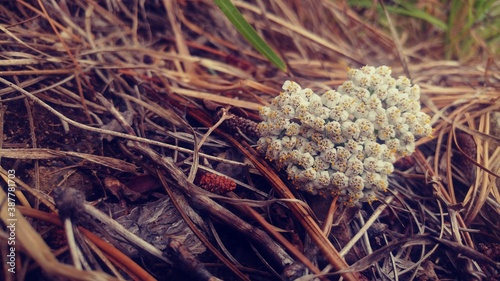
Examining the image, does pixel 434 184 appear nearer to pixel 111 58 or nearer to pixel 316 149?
pixel 316 149

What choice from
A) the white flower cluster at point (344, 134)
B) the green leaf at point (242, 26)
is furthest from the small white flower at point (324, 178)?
the green leaf at point (242, 26)

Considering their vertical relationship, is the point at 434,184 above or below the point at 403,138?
below

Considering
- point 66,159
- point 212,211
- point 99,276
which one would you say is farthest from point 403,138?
point 66,159

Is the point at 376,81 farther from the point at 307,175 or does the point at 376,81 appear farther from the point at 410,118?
the point at 307,175

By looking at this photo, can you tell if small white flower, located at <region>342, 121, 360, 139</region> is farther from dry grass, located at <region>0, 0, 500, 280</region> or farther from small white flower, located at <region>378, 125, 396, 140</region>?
dry grass, located at <region>0, 0, 500, 280</region>

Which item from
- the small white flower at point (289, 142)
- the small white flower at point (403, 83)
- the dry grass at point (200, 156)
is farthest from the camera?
the small white flower at point (403, 83)

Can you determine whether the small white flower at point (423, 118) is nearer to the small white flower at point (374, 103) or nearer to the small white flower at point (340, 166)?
the small white flower at point (374, 103)

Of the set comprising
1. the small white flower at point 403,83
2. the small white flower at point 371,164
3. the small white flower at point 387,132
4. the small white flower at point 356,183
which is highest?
the small white flower at point 403,83
